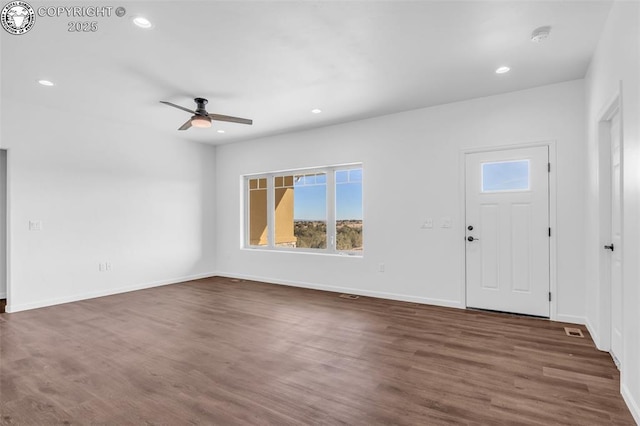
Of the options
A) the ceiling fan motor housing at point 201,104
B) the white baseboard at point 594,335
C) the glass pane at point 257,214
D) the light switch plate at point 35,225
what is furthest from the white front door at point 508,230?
the light switch plate at point 35,225

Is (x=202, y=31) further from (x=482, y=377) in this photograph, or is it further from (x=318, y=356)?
(x=482, y=377)

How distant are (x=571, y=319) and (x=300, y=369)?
130 inches

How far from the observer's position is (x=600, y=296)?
10.1ft

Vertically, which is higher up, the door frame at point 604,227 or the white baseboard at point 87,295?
the door frame at point 604,227

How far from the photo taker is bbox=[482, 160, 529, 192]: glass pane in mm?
4137

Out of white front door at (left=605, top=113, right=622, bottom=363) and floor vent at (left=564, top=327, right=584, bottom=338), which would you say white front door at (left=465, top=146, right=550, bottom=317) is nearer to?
floor vent at (left=564, top=327, right=584, bottom=338)

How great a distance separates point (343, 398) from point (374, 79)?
3.25 m

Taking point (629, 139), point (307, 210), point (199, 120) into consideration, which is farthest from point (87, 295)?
point (629, 139)

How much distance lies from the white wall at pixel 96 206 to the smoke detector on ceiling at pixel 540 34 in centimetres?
591

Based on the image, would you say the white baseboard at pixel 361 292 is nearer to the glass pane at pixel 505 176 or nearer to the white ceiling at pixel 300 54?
the glass pane at pixel 505 176

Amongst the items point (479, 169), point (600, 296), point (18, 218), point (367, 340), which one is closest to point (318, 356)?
point (367, 340)

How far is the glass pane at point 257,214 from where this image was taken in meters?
6.79

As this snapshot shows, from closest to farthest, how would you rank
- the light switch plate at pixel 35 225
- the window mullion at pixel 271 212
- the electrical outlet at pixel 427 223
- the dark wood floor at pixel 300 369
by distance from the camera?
1. the dark wood floor at pixel 300 369
2. the light switch plate at pixel 35 225
3. the electrical outlet at pixel 427 223
4. the window mullion at pixel 271 212

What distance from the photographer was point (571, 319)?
3.84m
